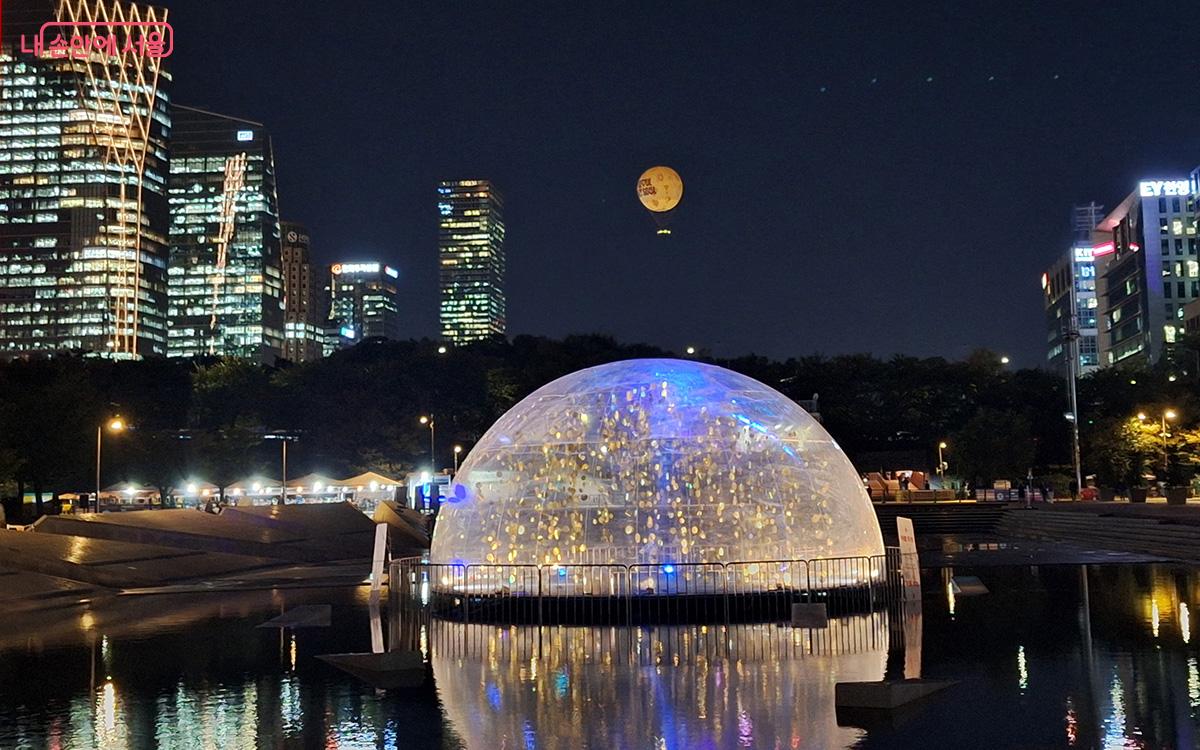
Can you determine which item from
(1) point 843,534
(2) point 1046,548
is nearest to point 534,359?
(2) point 1046,548

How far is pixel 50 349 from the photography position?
588 feet

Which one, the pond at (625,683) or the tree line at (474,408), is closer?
the pond at (625,683)

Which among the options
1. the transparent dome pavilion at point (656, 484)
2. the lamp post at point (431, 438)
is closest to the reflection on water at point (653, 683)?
the transparent dome pavilion at point (656, 484)

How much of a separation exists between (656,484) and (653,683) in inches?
247

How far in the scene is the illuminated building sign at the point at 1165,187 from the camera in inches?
4793

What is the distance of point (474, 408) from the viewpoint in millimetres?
83312

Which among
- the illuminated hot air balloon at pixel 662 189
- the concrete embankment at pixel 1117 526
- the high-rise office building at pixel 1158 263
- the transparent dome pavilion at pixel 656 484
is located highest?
the high-rise office building at pixel 1158 263

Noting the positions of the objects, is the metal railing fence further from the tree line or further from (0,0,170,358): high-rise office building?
(0,0,170,358): high-rise office building

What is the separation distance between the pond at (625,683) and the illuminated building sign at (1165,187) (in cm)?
11622

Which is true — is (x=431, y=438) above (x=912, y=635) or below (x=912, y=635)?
above

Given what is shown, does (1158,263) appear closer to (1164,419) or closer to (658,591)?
(1164,419)

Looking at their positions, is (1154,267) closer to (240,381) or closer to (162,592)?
(240,381)

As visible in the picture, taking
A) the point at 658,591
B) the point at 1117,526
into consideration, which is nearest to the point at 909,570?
the point at 658,591

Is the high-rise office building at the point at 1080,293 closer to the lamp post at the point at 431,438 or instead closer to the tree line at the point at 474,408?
the tree line at the point at 474,408
